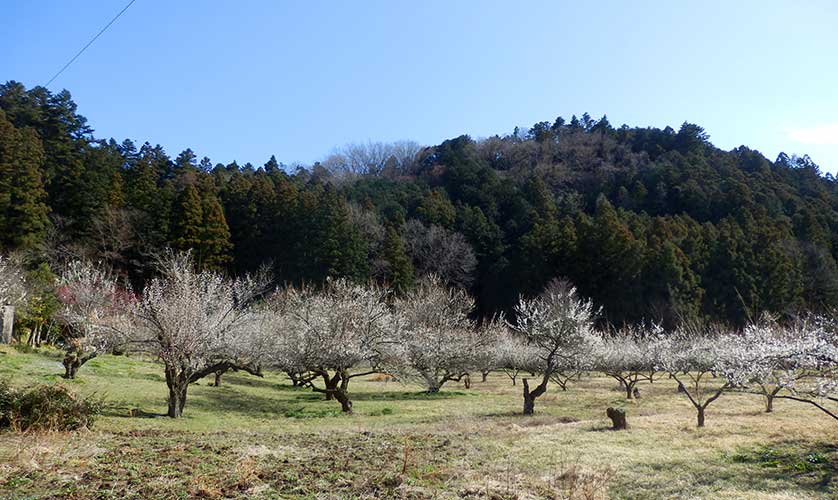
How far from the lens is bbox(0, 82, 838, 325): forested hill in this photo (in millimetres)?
41062

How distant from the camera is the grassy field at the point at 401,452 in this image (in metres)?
8.20

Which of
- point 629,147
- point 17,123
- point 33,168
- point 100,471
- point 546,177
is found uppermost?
point 629,147

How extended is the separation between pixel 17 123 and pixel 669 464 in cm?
5221

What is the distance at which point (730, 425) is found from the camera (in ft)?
50.8

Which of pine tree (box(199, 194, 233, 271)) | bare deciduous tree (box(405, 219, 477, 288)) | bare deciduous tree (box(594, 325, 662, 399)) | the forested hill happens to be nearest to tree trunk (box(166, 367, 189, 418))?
the forested hill

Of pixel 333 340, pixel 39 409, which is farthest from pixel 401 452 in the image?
pixel 333 340

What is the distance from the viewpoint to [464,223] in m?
56.1

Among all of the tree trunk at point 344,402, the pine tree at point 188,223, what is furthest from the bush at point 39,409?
the pine tree at point 188,223

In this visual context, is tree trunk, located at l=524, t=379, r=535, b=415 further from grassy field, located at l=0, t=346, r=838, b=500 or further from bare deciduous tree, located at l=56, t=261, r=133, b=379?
bare deciduous tree, located at l=56, t=261, r=133, b=379

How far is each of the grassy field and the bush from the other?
431mm

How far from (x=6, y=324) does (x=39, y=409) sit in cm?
1873

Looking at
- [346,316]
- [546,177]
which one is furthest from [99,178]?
[546,177]

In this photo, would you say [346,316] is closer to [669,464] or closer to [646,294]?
[669,464]

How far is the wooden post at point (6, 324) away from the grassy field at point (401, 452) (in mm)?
6397
